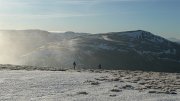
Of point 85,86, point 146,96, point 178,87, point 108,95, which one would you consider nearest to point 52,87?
point 85,86

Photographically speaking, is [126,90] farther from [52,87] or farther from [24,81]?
[24,81]

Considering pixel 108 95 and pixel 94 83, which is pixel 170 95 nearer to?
pixel 108 95

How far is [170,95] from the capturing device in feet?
94.1

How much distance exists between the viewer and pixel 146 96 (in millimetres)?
27797

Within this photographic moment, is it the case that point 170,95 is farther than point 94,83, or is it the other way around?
point 94,83

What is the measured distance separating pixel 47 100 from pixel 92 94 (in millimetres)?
4323

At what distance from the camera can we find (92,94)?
27938 millimetres

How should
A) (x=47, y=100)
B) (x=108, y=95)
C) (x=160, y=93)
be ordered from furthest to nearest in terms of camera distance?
1. (x=160, y=93)
2. (x=108, y=95)
3. (x=47, y=100)

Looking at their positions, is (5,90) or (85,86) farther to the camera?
(85,86)

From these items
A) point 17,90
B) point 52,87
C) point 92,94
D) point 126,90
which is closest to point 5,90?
point 17,90

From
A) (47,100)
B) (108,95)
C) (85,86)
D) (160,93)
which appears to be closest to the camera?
(47,100)

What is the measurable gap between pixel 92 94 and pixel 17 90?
6.10 meters

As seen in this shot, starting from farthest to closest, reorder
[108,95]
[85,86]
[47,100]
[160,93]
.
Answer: [85,86] < [160,93] < [108,95] < [47,100]

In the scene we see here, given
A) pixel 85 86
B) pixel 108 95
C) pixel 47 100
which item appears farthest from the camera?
pixel 85 86
